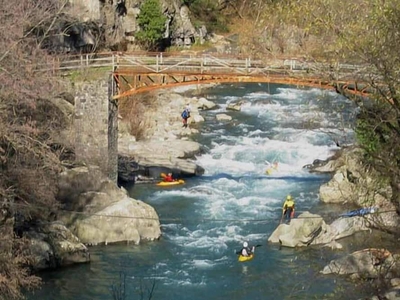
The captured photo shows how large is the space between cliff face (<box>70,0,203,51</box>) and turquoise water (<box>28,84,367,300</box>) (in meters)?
11.7

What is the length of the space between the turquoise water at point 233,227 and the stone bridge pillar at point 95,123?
6.67ft

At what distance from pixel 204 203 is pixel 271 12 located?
45.3 ft

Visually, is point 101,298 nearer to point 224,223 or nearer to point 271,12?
point 224,223

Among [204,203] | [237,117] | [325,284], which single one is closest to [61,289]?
[325,284]

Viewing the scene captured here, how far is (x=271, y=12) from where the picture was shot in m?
16.7

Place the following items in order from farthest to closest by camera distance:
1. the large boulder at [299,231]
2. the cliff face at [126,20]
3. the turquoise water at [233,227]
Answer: the cliff face at [126,20] < the large boulder at [299,231] < the turquoise water at [233,227]

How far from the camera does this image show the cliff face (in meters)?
47.6

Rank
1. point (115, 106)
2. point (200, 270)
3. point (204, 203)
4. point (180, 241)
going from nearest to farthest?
1. point (200, 270)
2. point (180, 241)
3. point (204, 203)
4. point (115, 106)

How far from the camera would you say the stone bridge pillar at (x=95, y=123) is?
100 ft

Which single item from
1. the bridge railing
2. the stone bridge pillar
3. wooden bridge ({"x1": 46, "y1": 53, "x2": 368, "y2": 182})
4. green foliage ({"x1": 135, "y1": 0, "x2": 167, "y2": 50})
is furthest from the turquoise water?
green foliage ({"x1": 135, "y1": 0, "x2": 167, "y2": 50})

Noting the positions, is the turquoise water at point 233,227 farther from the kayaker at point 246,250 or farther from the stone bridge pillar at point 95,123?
the stone bridge pillar at point 95,123

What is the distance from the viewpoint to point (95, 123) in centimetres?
3083

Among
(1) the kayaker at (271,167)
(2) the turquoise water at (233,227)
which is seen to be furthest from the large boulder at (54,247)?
(1) the kayaker at (271,167)

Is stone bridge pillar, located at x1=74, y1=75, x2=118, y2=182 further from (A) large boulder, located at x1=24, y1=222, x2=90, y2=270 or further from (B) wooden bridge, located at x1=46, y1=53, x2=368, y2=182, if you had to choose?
(A) large boulder, located at x1=24, y1=222, x2=90, y2=270
